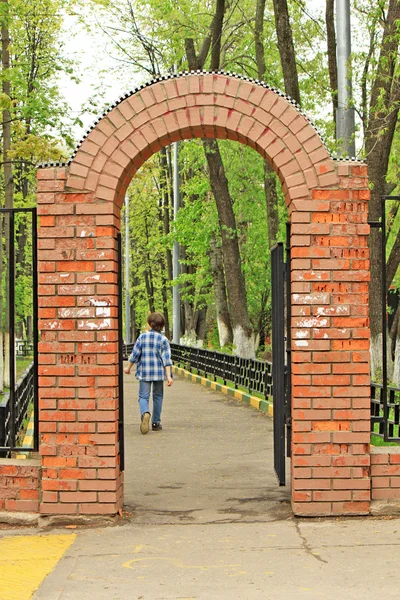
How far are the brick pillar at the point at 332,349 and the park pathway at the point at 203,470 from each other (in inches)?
22.0

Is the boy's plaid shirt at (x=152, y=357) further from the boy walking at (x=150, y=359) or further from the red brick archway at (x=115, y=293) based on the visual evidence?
the red brick archway at (x=115, y=293)

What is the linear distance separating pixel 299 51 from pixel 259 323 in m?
13.2

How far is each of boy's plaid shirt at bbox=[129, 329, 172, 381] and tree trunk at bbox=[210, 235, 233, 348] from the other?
56.6 feet

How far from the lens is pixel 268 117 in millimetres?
8406

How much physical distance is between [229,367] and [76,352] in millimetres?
15904

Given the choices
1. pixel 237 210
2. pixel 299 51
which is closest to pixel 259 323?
pixel 237 210

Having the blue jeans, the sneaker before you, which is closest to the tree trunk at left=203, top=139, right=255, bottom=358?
the blue jeans

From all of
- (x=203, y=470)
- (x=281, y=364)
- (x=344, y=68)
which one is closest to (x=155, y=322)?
(x=203, y=470)

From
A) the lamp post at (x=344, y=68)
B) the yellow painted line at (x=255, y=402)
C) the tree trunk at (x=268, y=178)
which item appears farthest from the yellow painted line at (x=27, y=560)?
the tree trunk at (x=268, y=178)

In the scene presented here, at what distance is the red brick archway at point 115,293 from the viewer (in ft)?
27.1

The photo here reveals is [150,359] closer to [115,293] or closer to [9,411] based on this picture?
[9,411]

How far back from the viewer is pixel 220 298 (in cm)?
3167

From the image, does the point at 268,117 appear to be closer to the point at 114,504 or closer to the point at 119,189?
the point at 119,189

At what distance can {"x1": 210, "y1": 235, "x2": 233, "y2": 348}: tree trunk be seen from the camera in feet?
103
